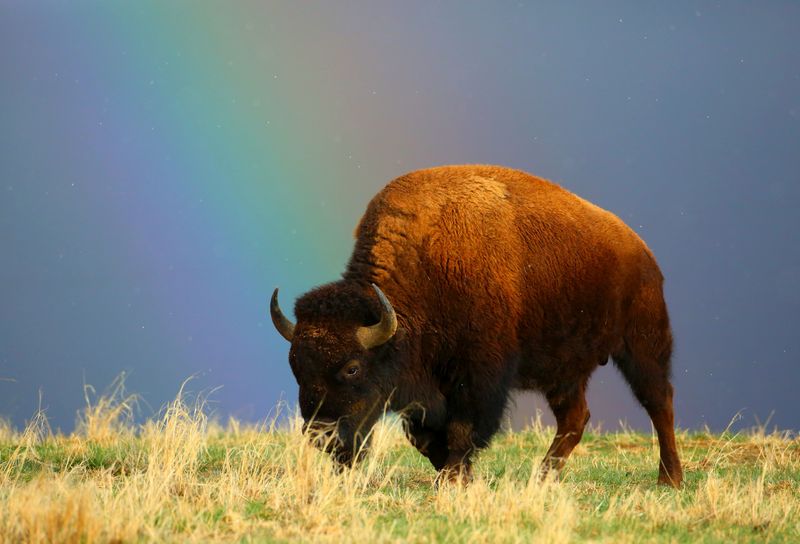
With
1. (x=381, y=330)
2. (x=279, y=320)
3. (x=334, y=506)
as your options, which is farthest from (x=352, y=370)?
(x=334, y=506)

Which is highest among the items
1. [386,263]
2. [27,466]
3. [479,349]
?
[386,263]

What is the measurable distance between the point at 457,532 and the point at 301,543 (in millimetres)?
870

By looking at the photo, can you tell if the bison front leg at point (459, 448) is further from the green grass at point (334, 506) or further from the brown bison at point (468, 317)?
the green grass at point (334, 506)

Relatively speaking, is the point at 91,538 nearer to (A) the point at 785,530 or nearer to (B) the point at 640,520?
(B) the point at 640,520

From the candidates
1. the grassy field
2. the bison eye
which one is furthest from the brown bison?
the grassy field

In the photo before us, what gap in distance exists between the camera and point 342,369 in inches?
284

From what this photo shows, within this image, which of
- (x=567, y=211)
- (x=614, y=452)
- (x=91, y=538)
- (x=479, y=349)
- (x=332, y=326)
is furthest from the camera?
(x=614, y=452)

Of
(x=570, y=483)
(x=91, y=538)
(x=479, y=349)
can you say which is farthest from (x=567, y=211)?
(x=91, y=538)

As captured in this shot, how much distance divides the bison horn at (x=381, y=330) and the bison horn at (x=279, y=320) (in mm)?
626

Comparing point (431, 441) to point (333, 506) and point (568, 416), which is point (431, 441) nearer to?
point (568, 416)

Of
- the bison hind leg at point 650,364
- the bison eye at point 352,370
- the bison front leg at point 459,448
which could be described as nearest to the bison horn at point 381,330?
the bison eye at point 352,370

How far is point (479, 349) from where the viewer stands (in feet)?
25.8

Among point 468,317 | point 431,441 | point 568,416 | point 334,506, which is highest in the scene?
point 468,317

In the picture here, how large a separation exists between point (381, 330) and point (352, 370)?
0.36 metres
